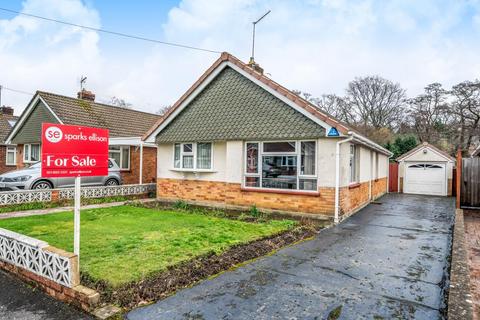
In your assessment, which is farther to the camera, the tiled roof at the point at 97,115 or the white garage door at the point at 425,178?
the white garage door at the point at 425,178

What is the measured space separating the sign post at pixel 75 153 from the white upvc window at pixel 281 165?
270 inches

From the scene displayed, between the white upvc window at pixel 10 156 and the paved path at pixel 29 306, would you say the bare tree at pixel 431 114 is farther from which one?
the white upvc window at pixel 10 156

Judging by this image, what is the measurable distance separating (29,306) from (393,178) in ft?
72.0

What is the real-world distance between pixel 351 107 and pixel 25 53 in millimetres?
32978

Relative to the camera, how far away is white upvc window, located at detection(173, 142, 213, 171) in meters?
12.5

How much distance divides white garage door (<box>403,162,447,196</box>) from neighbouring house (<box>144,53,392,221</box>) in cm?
813

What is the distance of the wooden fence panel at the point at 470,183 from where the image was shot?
45.2 ft

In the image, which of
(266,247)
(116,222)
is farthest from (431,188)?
(116,222)

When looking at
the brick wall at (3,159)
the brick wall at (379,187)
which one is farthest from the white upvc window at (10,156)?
the brick wall at (379,187)

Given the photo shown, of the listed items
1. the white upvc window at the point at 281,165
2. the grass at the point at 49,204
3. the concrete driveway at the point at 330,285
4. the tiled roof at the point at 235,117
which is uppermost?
the tiled roof at the point at 235,117

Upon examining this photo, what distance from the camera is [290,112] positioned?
1030cm

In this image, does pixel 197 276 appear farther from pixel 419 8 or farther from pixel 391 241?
pixel 419 8

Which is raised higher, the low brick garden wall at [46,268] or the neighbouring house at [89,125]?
the neighbouring house at [89,125]

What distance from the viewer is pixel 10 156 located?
23688 mm
